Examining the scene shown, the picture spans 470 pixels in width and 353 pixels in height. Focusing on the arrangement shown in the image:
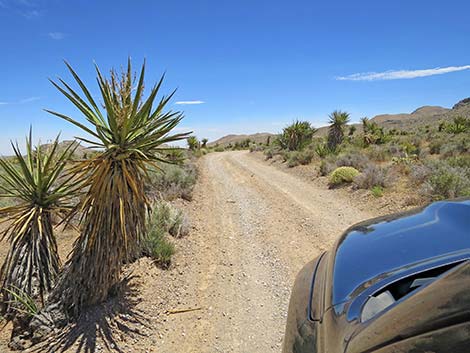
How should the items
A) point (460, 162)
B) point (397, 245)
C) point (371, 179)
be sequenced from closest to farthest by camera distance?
point (397, 245)
point (371, 179)
point (460, 162)

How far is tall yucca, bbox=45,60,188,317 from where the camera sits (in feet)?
11.7

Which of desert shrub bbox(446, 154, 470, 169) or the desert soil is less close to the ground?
desert shrub bbox(446, 154, 470, 169)

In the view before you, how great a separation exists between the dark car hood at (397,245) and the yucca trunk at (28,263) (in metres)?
3.87

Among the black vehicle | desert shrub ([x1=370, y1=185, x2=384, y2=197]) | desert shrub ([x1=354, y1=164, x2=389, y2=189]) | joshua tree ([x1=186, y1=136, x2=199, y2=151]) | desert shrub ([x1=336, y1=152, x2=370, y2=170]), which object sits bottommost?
desert shrub ([x1=370, y1=185, x2=384, y2=197])

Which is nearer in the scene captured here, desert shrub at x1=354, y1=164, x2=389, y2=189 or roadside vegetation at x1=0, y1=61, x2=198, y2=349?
roadside vegetation at x1=0, y1=61, x2=198, y2=349

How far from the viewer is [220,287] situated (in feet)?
15.2

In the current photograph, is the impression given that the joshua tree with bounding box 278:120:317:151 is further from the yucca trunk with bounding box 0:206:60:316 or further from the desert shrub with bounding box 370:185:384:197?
the yucca trunk with bounding box 0:206:60:316

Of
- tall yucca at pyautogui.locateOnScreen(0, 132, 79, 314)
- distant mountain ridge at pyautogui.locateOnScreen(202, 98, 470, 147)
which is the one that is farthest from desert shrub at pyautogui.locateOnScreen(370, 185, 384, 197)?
distant mountain ridge at pyautogui.locateOnScreen(202, 98, 470, 147)

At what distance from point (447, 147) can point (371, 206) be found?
10107 mm

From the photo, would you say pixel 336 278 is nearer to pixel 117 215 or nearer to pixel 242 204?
pixel 117 215

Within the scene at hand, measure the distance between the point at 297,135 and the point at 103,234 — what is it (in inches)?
780

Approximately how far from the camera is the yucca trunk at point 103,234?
11.8 ft

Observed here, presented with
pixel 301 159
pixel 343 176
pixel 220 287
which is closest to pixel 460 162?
pixel 343 176

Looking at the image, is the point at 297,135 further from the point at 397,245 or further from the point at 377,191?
the point at 397,245
